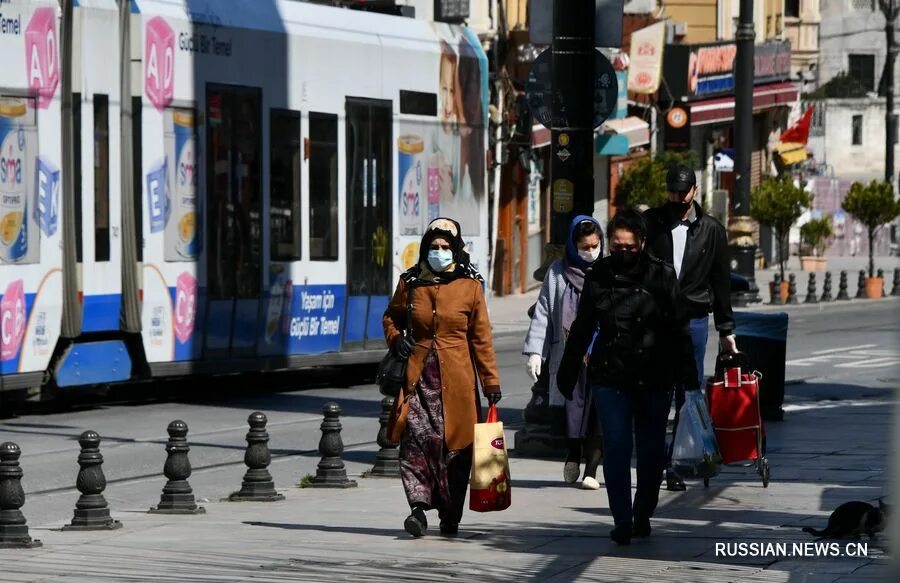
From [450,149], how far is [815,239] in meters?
32.3

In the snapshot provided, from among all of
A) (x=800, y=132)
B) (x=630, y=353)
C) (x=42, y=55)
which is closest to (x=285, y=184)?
(x=42, y=55)

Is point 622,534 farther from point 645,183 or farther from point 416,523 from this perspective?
point 645,183

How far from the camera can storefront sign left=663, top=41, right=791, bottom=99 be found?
54.8 meters

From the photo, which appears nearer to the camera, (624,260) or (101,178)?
(624,260)

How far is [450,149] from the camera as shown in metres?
23.0

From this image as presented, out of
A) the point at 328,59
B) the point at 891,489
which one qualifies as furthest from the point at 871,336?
the point at 891,489

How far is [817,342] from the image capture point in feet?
98.5

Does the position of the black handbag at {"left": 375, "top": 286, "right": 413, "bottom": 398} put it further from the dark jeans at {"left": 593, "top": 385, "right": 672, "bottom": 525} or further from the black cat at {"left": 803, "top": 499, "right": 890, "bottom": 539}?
the black cat at {"left": 803, "top": 499, "right": 890, "bottom": 539}

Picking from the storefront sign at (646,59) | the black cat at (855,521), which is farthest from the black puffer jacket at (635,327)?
the storefront sign at (646,59)

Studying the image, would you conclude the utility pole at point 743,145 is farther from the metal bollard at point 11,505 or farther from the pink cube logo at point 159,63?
the metal bollard at point 11,505

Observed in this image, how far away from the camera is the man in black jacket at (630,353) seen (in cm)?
1006

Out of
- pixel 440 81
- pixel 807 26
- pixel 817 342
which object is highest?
pixel 807 26

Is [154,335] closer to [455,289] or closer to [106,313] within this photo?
[106,313]

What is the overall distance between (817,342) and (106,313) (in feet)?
48.8
